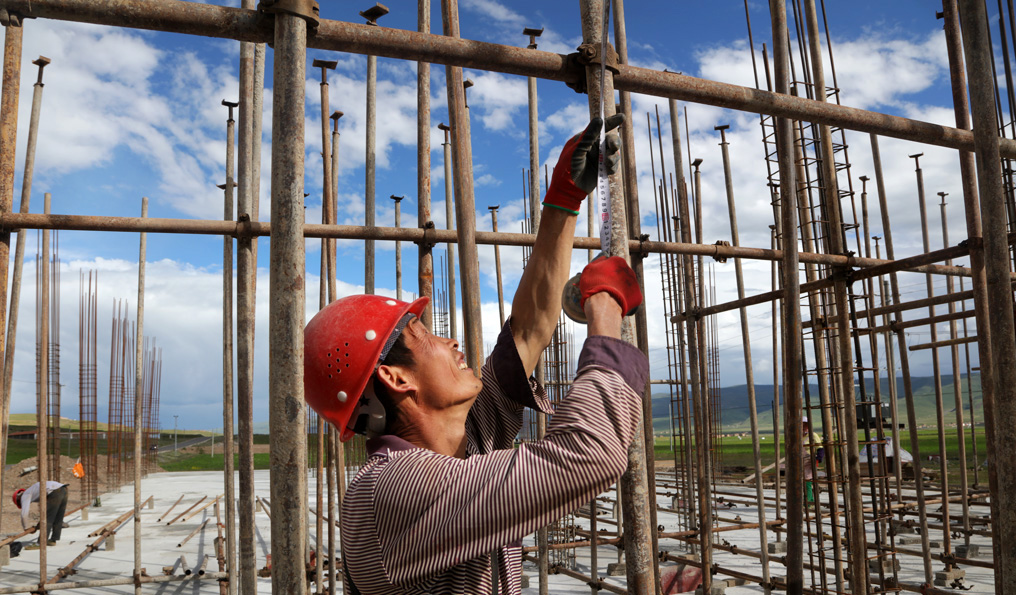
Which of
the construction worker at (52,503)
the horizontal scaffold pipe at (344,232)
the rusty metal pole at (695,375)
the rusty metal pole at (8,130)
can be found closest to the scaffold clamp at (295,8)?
the horizontal scaffold pipe at (344,232)

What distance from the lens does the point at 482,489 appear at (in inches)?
54.0

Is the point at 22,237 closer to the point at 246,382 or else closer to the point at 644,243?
the point at 246,382

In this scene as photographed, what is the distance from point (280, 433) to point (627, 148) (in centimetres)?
338

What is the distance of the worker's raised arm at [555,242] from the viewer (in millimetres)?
1886

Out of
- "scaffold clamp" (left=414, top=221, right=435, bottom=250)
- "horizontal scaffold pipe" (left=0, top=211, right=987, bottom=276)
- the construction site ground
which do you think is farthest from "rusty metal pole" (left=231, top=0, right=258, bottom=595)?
the construction site ground

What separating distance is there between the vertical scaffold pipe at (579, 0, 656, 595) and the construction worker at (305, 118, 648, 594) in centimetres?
48

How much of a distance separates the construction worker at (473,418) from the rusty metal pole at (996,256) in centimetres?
273

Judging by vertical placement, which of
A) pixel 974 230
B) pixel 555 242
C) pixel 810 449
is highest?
pixel 974 230

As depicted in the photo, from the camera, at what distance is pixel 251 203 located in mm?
5652

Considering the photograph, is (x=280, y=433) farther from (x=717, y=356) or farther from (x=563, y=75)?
(x=717, y=356)

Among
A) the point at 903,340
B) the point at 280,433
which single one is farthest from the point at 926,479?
the point at 280,433

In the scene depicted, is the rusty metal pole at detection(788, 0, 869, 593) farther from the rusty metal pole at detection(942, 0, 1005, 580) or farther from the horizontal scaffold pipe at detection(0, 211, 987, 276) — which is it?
the rusty metal pole at detection(942, 0, 1005, 580)

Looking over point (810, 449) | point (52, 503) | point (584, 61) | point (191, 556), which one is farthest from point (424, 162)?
point (52, 503)

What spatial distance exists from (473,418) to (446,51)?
144 cm
